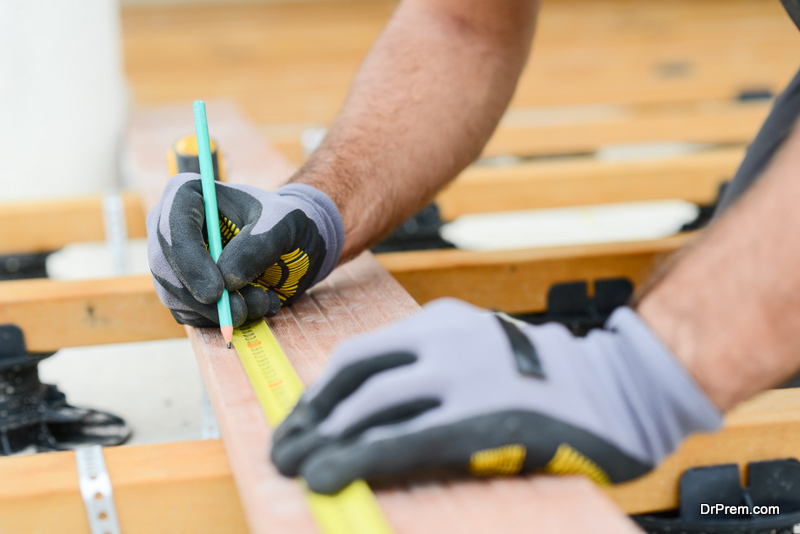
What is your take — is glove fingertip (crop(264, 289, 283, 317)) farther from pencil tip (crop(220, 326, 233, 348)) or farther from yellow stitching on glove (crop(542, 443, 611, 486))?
yellow stitching on glove (crop(542, 443, 611, 486))

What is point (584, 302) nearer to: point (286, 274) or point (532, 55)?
point (286, 274)

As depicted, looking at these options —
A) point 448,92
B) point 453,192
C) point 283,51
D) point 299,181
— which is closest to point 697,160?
point 453,192

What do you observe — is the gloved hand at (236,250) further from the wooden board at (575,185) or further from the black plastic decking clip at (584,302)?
the wooden board at (575,185)

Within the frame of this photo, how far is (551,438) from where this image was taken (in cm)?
69

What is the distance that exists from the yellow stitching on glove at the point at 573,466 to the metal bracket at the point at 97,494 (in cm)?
49

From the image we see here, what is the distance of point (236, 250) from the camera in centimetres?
97

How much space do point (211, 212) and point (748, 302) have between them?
66cm

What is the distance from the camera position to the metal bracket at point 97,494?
850mm

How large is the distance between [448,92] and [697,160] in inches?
42.1

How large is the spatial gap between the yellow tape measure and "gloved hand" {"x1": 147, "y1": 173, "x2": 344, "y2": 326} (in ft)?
0.11

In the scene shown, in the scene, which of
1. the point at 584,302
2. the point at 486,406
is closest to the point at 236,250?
the point at 486,406

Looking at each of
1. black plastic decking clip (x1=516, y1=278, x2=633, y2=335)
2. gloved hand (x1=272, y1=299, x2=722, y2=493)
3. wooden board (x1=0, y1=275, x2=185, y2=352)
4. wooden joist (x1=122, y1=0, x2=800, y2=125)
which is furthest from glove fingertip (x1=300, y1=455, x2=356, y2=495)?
wooden joist (x1=122, y1=0, x2=800, y2=125)

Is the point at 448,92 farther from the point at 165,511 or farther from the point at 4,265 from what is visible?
the point at 4,265

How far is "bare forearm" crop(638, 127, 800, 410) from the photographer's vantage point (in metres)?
0.70
